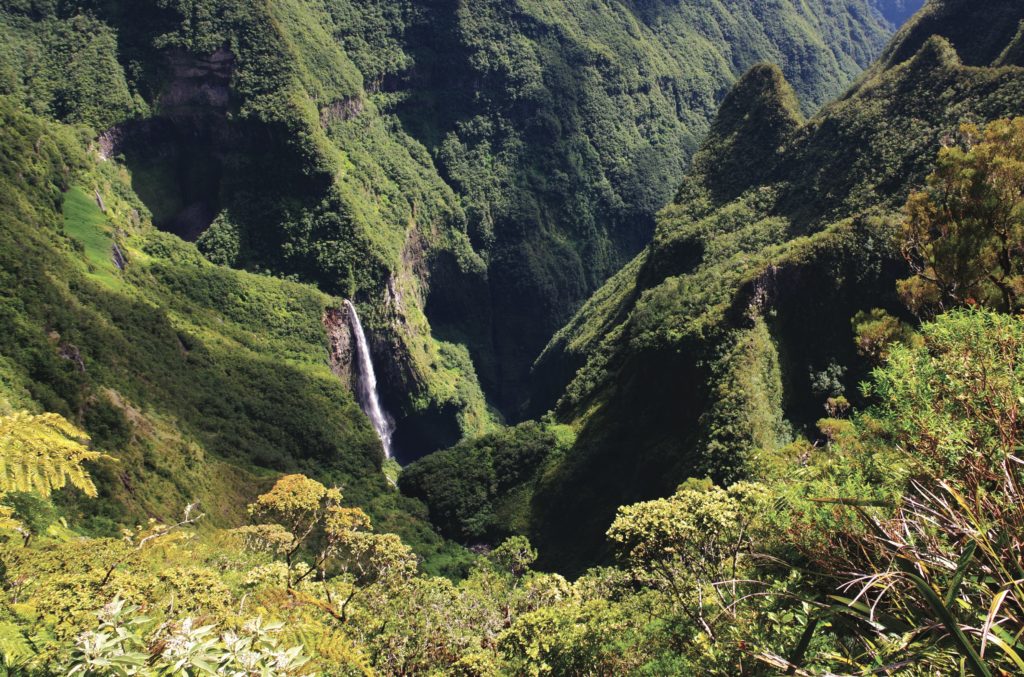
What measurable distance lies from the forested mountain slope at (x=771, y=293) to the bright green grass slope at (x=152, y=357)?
14.2 metres

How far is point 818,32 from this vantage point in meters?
187

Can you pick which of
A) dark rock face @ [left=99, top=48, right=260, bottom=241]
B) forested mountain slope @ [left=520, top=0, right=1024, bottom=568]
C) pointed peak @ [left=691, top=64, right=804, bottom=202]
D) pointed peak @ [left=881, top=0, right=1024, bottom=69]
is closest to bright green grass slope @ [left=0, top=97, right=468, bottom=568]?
dark rock face @ [left=99, top=48, right=260, bottom=241]

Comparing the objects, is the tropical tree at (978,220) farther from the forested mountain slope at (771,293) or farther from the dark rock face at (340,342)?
the dark rock face at (340,342)

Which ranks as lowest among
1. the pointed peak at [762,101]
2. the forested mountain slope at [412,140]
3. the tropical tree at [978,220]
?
the tropical tree at [978,220]

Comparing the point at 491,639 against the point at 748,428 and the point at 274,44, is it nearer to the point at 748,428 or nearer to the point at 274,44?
the point at 748,428

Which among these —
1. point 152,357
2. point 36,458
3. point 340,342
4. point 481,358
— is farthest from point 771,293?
point 481,358

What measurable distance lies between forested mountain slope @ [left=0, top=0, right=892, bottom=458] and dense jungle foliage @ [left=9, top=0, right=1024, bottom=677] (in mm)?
473

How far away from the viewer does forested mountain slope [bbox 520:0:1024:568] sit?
1492 inches

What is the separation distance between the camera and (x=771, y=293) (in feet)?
133

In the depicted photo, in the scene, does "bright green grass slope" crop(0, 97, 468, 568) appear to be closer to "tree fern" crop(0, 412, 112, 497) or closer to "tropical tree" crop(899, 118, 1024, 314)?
"tree fern" crop(0, 412, 112, 497)

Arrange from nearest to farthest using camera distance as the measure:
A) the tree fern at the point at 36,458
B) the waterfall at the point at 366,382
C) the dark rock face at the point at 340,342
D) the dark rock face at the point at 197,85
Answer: the tree fern at the point at 36,458, the dark rock face at the point at 340,342, the waterfall at the point at 366,382, the dark rock face at the point at 197,85

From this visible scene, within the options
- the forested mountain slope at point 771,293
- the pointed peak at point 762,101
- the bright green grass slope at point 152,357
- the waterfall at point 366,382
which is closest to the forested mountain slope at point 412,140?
the waterfall at point 366,382

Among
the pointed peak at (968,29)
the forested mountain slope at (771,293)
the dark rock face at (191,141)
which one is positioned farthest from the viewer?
the dark rock face at (191,141)

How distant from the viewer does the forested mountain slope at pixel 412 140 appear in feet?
233
